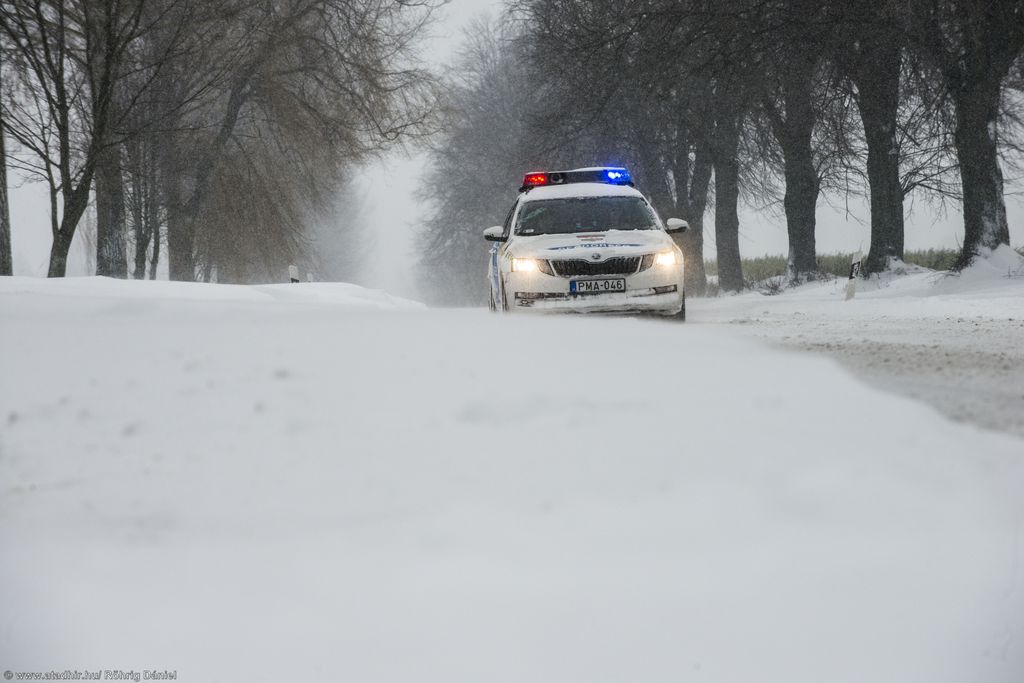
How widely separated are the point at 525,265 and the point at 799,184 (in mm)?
13690

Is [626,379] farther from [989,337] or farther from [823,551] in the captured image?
[989,337]

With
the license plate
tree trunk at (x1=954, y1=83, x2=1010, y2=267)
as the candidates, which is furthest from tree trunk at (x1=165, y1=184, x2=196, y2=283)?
tree trunk at (x1=954, y1=83, x2=1010, y2=267)

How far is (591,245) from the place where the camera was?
29.1 ft

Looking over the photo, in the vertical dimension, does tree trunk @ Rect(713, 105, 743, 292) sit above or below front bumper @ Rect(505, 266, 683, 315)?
above

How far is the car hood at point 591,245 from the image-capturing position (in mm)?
8781

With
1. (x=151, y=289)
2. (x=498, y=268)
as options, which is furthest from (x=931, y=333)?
(x=151, y=289)

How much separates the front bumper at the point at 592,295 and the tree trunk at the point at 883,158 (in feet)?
30.7

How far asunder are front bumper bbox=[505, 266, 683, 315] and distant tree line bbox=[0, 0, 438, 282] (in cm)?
709

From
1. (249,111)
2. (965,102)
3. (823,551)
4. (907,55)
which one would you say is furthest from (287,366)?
(249,111)

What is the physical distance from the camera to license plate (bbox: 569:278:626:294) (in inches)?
344

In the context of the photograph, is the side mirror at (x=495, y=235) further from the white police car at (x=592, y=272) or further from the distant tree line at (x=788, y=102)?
the distant tree line at (x=788, y=102)

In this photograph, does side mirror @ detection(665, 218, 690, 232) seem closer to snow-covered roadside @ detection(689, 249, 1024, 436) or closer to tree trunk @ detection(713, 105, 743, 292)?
snow-covered roadside @ detection(689, 249, 1024, 436)

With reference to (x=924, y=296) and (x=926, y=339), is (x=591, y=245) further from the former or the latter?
(x=924, y=296)

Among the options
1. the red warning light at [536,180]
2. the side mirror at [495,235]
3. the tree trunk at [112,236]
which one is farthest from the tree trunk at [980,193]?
the tree trunk at [112,236]
